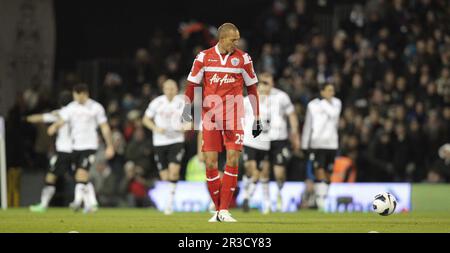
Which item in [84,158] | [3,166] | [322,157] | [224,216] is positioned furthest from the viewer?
[3,166]

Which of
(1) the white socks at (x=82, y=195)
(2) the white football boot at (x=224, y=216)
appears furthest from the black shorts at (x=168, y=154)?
(2) the white football boot at (x=224, y=216)

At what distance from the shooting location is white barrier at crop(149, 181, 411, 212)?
2375cm

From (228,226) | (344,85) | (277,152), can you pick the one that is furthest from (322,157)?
(228,226)

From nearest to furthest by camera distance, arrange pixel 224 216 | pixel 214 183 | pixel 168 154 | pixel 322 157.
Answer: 1. pixel 224 216
2. pixel 214 183
3. pixel 168 154
4. pixel 322 157

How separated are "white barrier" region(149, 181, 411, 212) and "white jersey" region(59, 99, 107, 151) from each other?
107 inches

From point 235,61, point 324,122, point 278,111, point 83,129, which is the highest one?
point 235,61

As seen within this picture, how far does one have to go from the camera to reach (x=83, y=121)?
2148 centimetres

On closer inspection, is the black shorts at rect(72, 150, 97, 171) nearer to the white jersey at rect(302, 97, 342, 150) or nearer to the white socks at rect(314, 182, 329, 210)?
the white jersey at rect(302, 97, 342, 150)

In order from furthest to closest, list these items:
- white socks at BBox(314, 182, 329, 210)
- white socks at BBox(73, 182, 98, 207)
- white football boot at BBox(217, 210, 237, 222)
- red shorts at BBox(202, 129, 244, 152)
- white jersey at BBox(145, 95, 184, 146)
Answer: white socks at BBox(314, 182, 329, 210) → white socks at BBox(73, 182, 98, 207) → white jersey at BBox(145, 95, 184, 146) → red shorts at BBox(202, 129, 244, 152) → white football boot at BBox(217, 210, 237, 222)

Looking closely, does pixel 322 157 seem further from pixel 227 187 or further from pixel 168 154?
pixel 227 187

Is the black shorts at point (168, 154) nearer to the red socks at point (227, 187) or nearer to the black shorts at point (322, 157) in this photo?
the black shorts at point (322, 157)

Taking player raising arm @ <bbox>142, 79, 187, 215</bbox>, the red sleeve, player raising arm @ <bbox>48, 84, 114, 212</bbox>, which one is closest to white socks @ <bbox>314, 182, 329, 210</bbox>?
player raising arm @ <bbox>142, 79, 187, 215</bbox>

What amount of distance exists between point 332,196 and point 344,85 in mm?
4454
